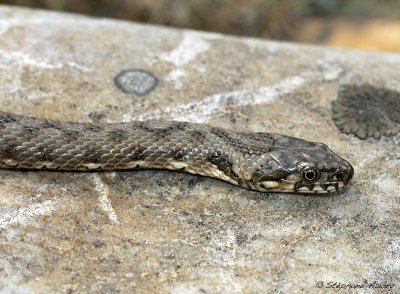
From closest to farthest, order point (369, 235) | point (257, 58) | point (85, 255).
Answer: point (85, 255)
point (369, 235)
point (257, 58)

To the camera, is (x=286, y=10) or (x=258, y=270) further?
(x=286, y=10)

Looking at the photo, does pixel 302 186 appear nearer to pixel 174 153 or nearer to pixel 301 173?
pixel 301 173

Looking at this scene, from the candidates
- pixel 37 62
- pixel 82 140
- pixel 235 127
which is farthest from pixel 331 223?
pixel 37 62

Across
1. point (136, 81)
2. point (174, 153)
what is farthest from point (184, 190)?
point (136, 81)

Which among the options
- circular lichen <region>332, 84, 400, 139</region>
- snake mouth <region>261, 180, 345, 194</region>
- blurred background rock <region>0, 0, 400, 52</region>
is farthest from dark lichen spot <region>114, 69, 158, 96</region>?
blurred background rock <region>0, 0, 400, 52</region>

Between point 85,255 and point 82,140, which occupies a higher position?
point 82,140

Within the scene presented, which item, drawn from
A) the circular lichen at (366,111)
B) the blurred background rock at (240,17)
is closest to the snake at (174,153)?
the circular lichen at (366,111)

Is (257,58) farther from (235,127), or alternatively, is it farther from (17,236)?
(17,236)
